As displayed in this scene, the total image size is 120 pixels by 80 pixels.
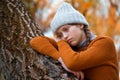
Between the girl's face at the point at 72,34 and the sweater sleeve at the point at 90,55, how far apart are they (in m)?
0.06

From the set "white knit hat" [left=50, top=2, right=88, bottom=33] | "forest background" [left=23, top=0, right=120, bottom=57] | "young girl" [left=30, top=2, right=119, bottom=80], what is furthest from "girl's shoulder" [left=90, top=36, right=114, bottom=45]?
"forest background" [left=23, top=0, right=120, bottom=57]

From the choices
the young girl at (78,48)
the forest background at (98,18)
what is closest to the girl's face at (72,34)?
the young girl at (78,48)

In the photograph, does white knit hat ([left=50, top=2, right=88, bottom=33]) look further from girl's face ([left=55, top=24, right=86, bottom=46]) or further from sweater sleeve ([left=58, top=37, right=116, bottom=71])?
sweater sleeve ([left=58, top=37, right=116, bottom=71])

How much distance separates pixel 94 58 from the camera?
2.05 meters

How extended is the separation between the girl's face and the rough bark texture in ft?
0.48

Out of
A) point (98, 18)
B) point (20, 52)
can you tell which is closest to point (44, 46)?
point (20, 52)

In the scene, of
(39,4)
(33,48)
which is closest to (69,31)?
(33,48)

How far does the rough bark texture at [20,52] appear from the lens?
214cm

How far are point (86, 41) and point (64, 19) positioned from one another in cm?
18

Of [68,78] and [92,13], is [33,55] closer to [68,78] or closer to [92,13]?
[68,78]

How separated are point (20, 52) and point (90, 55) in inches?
17.0

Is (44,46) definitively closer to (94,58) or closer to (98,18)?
(94,58)

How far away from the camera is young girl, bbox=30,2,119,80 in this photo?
6.77 feet

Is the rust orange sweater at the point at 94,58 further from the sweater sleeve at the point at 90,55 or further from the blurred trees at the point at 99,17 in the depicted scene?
the blurred trees at the point at 99,17
